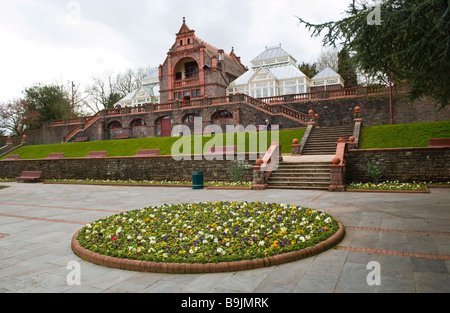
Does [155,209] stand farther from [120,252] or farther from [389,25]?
[389,25]

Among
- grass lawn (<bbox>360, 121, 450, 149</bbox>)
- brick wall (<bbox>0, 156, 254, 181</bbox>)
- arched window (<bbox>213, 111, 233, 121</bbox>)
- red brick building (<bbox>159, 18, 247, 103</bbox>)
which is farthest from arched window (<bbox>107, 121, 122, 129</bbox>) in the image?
grass lawn (<bbox>360, 121, 450, 149</bbox>)

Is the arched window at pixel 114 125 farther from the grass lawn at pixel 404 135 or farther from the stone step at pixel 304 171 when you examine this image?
the grass lawn at pixel 404 135

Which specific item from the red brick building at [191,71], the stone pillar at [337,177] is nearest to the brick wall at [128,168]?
the stone pillar at [337,177]

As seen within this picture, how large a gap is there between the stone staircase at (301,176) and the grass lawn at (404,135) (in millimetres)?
4382

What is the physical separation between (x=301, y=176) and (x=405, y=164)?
4890 mm

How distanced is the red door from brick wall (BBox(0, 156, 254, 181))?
11773 mm

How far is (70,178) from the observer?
23625 millimetres

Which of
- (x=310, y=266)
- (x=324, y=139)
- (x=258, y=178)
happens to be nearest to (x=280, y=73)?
(x=324, y=139)

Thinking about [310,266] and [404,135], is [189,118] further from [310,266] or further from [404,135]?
[310,266]

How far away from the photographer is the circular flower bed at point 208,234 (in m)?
4.73

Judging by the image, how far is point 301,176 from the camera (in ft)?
46.7

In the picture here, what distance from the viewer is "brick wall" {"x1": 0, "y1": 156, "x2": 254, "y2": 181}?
57.6 feet
